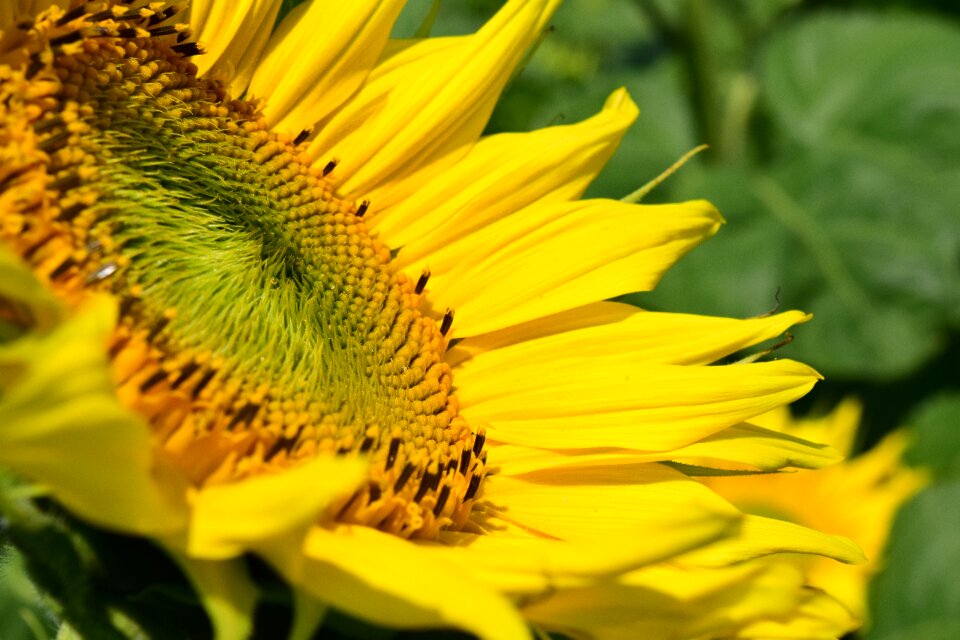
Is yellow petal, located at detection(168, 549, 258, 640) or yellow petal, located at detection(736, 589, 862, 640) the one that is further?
yellow petal, located at detection(736, 589, 862, 640)

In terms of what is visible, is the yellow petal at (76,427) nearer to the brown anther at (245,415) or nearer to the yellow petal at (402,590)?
the yellow petal at (402,590)

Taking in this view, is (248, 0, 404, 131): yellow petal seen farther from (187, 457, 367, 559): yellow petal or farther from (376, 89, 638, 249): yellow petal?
(187, 457, 367, 559): yellow petal

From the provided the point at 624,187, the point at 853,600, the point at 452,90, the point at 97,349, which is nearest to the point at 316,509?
the point at 97,349

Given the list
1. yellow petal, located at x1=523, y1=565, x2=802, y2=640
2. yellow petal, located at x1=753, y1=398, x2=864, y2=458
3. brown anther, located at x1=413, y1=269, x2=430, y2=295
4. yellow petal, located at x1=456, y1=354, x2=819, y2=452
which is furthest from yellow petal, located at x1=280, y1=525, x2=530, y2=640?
yellow petal, located at x1=753, y1=398, x2=864, y2=458

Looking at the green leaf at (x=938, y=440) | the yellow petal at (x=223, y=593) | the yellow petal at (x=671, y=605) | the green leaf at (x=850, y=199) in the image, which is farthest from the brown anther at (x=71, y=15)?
the green leaf at (x=938, y=440)

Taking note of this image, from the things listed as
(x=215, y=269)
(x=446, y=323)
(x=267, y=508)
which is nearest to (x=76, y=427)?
(x=267, y=508)

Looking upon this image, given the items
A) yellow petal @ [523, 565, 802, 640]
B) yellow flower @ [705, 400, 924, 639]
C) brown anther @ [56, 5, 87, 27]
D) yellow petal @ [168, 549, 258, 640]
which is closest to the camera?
yellow petal @ [168, 549, 258, 640]

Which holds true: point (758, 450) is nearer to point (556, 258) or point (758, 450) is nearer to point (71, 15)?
point (556, 258)

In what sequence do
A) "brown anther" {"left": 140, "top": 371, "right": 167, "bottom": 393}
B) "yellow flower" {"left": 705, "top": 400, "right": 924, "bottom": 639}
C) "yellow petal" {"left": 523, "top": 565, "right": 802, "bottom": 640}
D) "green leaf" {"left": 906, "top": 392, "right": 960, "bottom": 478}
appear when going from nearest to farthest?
1. "yellow petal" {"left": 523, "top": 565, "right": 802, "bottom": 640}
2. "brown anther" {"left": 140, "top": 371, "right": 167, "bottom": 393}
3. "yellow flower" {"left": 705, "top": 400, "right": 924, "bottom": 639}
4. "green leaf" {"left": 906, "top": 392, "right": 960, "bottom": 478}
